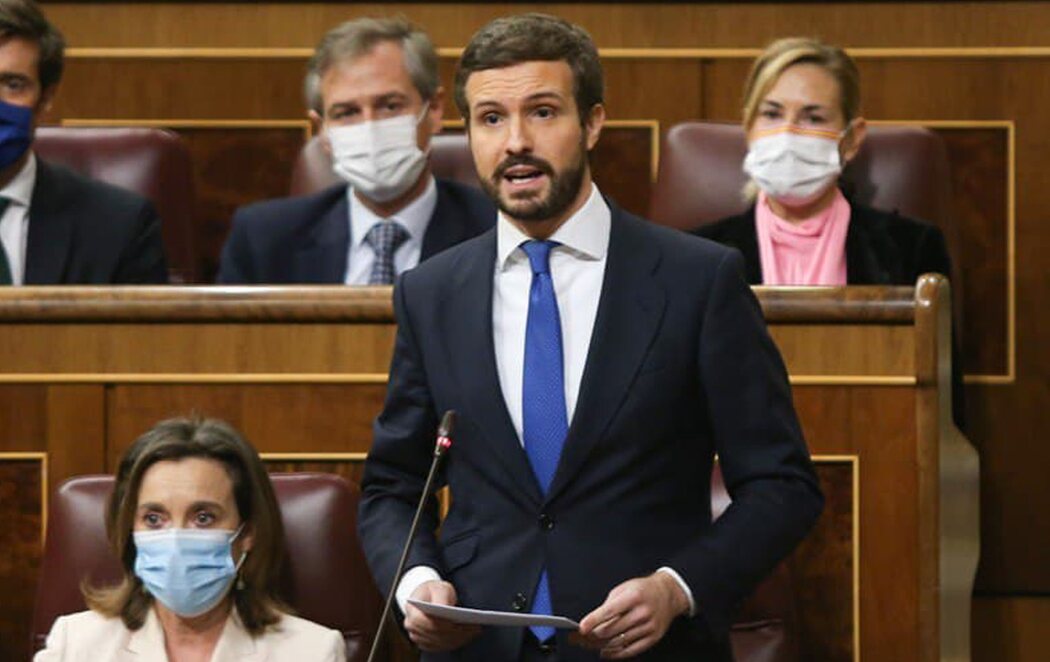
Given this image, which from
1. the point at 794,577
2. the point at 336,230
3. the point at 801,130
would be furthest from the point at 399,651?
the point at 801,130

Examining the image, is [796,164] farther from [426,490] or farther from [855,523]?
[426,490]

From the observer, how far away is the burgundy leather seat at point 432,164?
7.84ft

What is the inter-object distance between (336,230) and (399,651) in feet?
2.15

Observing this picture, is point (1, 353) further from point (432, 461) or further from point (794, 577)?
point (794, 577)

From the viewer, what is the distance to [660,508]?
4.41 feet

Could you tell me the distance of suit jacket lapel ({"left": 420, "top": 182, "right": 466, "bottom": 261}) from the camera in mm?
2195

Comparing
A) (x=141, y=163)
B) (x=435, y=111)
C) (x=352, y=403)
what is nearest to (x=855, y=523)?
(x=352, y=403)

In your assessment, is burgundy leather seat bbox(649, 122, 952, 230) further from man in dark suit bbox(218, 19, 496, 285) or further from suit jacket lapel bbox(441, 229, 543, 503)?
suit jacket lapel bbox(441, 229, 543, 503)

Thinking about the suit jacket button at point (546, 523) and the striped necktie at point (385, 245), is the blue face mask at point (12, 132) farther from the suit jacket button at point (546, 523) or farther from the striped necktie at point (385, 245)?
the suit jacket button at point (546, 523)

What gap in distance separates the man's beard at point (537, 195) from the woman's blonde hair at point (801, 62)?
950mm

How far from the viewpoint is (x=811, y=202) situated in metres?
2.26

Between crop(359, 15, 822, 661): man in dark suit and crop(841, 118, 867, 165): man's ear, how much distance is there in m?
0.92

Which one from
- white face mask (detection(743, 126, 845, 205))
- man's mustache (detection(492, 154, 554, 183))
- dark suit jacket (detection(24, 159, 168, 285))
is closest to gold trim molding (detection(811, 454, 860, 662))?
man's mustache (detection(492, 154, 554, 183))

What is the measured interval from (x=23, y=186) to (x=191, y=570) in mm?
757
